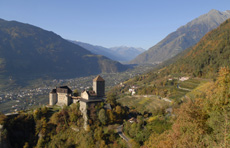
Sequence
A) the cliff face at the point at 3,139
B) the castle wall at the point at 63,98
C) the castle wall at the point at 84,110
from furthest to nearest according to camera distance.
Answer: the castle wall at the point at 63,98, the cliff face at the point at 3,139, the castle wall at the point at 84,110

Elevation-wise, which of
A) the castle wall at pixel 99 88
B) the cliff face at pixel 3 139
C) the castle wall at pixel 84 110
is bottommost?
the cliff face at pixel 3 139

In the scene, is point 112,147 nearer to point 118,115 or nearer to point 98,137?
point 98,137

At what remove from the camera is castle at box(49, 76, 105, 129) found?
145 feet

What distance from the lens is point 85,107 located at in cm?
4381

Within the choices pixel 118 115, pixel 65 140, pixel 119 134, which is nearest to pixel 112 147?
pixel 119 134

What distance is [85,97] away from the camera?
47281 millimetres

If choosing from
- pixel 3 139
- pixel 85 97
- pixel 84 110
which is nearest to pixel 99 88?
pixel 85 97

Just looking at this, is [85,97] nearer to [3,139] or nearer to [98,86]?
[98,86]

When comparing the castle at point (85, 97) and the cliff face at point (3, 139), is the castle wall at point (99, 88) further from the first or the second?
the cliff face at point (3, 139)

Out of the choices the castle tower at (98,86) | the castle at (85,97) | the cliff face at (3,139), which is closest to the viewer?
the castle at (85,97)

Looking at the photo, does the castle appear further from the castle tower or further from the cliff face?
the cliff face

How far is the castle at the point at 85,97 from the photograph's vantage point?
4428cm

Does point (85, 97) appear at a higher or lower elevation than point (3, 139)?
higher

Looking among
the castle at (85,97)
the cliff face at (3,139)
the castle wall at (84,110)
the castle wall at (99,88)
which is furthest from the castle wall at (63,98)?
the cliff face at (3,139)
